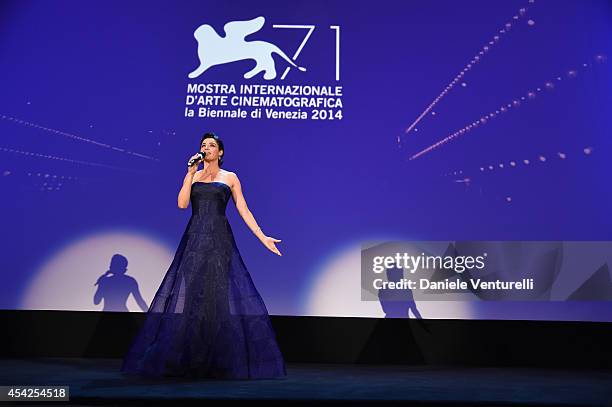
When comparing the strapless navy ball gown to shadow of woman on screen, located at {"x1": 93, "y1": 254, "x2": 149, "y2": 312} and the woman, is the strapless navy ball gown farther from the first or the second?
shadow of woman on screen, located at {"x1": 93, "y1": 254, "x2": 149, "y2": 312}

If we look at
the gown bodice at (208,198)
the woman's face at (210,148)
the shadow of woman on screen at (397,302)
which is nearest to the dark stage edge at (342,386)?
the shadow of woman on screen at (397,302)

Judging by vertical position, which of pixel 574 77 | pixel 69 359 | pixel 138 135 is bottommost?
pixel 69 359

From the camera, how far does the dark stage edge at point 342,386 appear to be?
3.31m

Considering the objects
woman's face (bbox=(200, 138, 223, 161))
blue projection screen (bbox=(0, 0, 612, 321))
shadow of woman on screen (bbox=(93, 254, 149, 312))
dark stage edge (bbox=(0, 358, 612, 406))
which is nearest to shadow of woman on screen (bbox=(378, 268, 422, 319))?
blue projection screen (bbox=(0, 0, 612, 321))

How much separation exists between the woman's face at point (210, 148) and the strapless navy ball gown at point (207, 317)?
6.9 inches

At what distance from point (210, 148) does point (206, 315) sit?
3.47 feet

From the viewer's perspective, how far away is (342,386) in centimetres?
387

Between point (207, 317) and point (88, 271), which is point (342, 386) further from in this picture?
point (88, 271)

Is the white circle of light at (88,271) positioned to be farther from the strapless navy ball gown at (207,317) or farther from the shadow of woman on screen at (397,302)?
the shadow of woman on screen at (397,302)

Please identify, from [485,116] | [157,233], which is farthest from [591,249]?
[157,233]

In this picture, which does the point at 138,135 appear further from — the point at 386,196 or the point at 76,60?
the point at 386,196

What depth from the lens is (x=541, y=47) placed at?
5359mm

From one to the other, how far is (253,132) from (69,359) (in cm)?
227

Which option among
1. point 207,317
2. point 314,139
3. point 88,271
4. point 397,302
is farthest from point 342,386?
point 88,271
